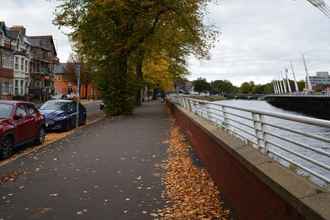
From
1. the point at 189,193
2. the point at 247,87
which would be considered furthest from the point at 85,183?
the point at 247,87

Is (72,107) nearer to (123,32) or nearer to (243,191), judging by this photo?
(123,32)

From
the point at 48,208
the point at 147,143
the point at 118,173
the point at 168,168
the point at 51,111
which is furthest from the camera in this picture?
the point at 51,111

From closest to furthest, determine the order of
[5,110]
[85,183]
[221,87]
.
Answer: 1. [85,183]
2. [5,110]
3. [221,87]

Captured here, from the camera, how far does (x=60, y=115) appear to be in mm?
16969

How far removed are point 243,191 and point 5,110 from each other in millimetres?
8293

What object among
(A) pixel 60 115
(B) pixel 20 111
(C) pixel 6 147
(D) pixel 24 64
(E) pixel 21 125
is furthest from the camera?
(D) pixel 24 64

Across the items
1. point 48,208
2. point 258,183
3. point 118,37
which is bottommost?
point 48,208

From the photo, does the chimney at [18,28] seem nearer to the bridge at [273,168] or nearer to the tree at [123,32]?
the tree at [123,32]

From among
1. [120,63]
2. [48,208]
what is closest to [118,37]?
[120,63]

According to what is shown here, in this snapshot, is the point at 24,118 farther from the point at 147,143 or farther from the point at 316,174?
the point at 316,174

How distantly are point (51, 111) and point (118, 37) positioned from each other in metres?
8.94

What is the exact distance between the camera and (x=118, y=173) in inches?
315

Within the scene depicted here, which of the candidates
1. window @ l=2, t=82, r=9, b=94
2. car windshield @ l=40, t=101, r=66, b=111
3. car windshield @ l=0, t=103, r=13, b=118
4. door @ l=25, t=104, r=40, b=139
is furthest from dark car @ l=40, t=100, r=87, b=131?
window @ l=2, t=82, r=9, b=94

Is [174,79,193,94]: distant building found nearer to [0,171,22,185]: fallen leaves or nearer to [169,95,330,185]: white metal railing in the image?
[0,171,22,185]: fallen leaves
